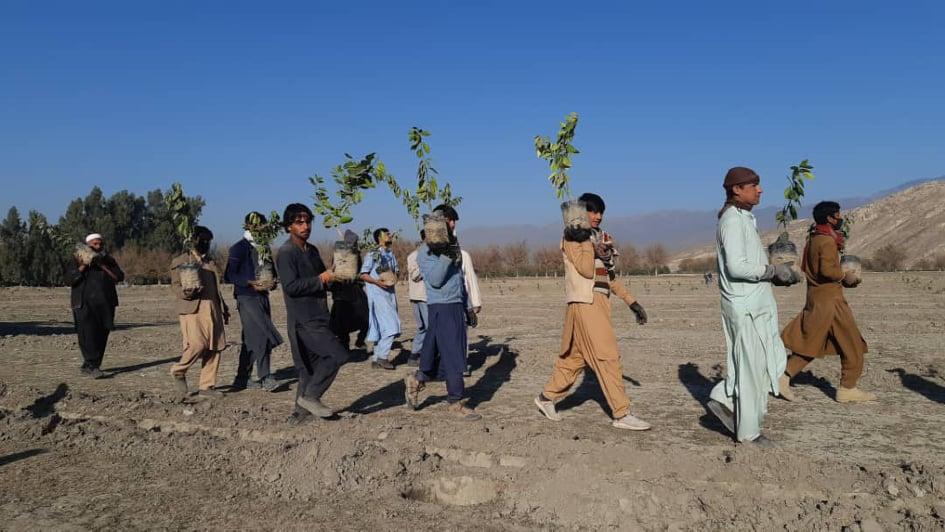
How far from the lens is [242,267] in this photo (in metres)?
7.77

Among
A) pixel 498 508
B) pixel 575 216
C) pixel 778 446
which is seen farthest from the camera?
pixel 575 216

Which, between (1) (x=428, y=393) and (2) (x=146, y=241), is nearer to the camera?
(1) (x=428, y=393)

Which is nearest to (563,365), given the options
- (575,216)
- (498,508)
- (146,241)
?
(575,216)

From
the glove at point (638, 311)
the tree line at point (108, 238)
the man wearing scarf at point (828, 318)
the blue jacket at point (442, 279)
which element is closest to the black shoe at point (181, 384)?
the blue jacket at point (442, 279)

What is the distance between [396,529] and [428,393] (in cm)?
347

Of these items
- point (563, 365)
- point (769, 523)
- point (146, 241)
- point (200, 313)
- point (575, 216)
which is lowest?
point (769, 523)

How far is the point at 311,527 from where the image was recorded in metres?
4.07

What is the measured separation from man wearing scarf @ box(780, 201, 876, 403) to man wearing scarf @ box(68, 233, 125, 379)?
26.8 ft

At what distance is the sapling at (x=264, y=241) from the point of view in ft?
25.0

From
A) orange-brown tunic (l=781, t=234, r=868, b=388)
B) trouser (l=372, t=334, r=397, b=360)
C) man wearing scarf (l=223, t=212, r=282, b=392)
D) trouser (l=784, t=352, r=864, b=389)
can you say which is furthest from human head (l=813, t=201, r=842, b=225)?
man wearing scarf (l=223, t=212, r=282, b=392)

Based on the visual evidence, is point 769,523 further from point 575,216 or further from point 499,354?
point 499,354

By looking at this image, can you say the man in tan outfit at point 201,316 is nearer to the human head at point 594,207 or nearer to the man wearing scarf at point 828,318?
the human head at point 594,207

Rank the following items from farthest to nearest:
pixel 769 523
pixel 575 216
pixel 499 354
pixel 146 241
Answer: pixel 146 241 → pixel 499 354 → pixel 575 216 → pixel 769 523

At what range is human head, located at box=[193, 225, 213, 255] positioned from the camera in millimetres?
7586
